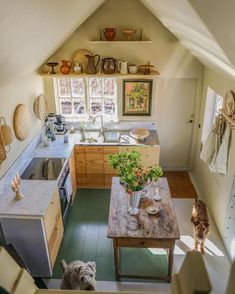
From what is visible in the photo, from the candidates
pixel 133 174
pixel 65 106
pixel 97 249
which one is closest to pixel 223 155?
pixel 133 174

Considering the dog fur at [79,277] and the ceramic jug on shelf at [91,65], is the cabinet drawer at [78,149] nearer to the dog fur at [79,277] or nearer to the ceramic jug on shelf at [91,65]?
the ceramic jug on shelf at [91,65]

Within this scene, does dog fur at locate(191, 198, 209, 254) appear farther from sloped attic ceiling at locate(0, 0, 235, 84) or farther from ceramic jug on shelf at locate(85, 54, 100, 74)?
ceramic jug on shelf at locate(85, 54, 100, 74)

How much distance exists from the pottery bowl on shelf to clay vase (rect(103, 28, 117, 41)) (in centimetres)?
167

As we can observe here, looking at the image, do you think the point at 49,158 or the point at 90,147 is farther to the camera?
the point at 90,147

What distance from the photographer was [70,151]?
14.4 ft

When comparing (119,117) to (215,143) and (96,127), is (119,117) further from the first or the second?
(215,143)

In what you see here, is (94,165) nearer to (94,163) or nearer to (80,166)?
(94,163)

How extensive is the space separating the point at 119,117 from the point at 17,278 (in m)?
4.72

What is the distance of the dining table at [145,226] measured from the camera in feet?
9.36

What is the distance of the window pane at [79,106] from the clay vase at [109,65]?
86cm

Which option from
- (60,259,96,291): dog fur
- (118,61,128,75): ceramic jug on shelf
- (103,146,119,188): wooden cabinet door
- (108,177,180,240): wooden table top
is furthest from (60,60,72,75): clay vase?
(60,259,96,291): dog fur

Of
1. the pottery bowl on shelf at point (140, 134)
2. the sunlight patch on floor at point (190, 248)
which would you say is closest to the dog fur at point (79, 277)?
the sunlight patch on floor at point (190, 248)

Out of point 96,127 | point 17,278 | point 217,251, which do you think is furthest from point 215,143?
point 17,278

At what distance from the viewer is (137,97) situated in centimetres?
501
